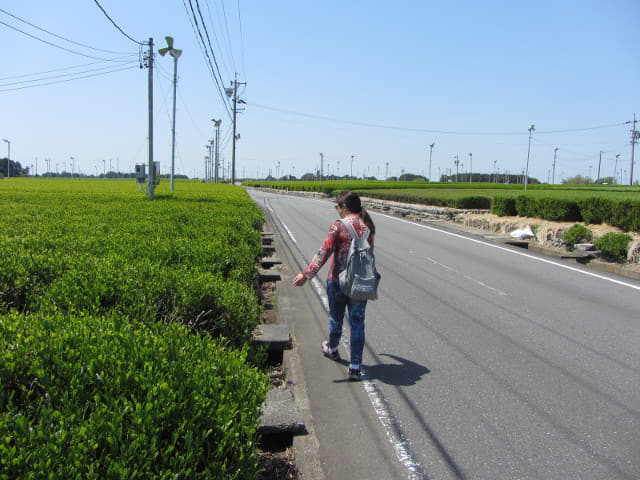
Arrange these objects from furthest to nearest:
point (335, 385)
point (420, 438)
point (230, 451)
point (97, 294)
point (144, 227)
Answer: point (144, 227), point (335, 385), point (97, 294), point (420, 438), point (230, 451)

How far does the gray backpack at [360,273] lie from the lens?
4805 millimetres

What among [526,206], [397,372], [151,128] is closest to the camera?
[397,372]

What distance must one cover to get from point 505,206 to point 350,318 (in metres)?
17.6

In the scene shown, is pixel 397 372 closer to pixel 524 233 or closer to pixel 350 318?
pixel 350 318

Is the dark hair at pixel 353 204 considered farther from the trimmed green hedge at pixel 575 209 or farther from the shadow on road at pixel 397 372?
the trimmed green hedge at pixel 575 209

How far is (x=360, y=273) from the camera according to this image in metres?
4.83

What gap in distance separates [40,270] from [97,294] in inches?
47.1

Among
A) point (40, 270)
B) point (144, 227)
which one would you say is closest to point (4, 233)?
point (144, 227)

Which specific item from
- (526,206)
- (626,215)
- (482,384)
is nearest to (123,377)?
(482,384)

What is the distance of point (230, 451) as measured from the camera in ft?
7.84

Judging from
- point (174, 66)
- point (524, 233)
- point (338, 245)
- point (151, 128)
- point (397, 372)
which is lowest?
point (397, 372)

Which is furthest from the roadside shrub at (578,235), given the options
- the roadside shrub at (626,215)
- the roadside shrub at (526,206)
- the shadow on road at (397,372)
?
the shadow on road at (397,372)

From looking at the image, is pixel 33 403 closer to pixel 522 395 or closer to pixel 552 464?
pixel 552 464

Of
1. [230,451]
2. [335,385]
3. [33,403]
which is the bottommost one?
[335,385]
